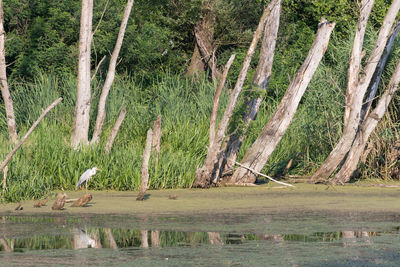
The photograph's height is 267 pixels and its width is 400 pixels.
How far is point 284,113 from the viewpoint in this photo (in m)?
12.6

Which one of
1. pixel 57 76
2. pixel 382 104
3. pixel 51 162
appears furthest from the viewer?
pixel 57 76

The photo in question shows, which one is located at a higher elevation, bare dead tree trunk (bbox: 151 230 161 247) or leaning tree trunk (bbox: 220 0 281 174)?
leaning tree trunk (bbox: 220 0 281 174)

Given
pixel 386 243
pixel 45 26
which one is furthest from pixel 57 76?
pixel 386 243

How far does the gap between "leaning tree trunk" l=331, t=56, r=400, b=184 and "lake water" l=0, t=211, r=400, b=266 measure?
357cm

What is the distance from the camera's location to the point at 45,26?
57.2 ft

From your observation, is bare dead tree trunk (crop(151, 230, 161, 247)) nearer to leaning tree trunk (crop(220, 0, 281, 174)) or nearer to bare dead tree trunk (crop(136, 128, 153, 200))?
bare dead tree trunk (crop(136, 128, 153, 200))

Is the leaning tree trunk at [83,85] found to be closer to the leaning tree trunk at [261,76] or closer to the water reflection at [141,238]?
the leaning tree trunk at [261,76]

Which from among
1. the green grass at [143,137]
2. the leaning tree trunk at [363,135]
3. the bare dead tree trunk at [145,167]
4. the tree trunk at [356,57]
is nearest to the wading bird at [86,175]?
the green grass at [143,137]

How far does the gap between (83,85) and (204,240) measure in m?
6.75

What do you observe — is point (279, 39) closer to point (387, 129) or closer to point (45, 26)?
point (45, 26)

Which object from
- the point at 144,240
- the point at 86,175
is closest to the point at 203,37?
the point at 86,175

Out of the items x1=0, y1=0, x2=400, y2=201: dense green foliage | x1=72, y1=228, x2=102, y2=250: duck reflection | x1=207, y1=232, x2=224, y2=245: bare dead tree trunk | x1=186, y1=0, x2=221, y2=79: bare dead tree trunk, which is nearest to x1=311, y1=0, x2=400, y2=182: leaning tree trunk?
x1=0, y1=0, x2=400, y2=201: dense green foliage

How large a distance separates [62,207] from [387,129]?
636cm

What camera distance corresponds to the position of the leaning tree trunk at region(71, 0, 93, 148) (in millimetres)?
13234
